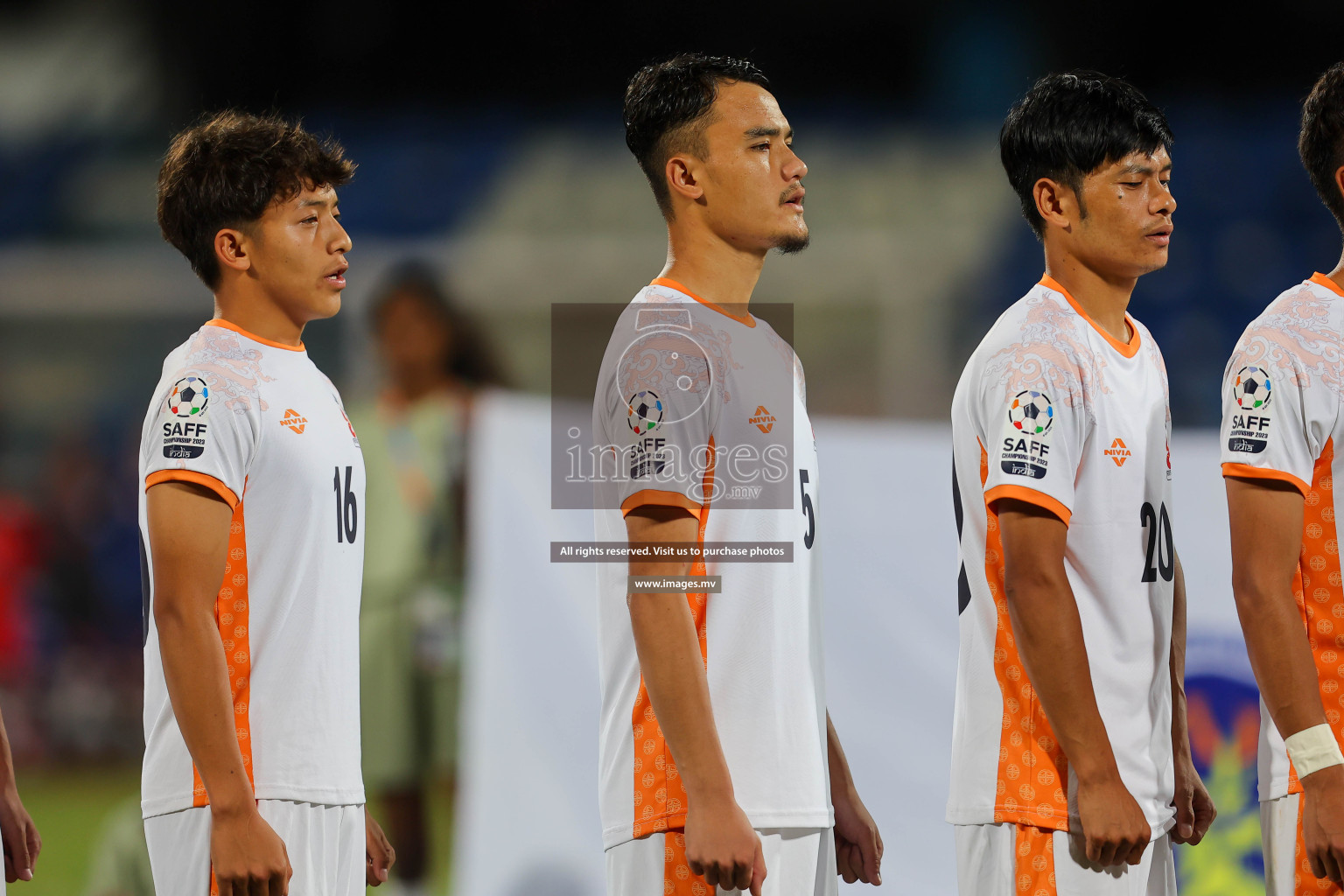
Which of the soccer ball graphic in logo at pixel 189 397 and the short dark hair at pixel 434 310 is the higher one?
the short dark hair at pixel 434 310

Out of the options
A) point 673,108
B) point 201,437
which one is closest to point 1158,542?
point 673,108

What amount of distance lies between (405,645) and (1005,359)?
10.1ft

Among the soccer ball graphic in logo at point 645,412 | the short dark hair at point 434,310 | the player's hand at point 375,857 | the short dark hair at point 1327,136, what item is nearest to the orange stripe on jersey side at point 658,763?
the soccer ball graphic in logo at point 645,412

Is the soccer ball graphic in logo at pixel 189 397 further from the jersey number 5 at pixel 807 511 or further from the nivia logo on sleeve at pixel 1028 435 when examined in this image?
the nivia logo on sleeve at pixel 1028 435

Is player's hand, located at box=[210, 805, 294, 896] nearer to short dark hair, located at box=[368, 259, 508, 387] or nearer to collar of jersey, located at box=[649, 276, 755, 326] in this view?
collar of jersey, located at box=[649, 276, 755, 326]

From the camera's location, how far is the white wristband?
2.26 metres

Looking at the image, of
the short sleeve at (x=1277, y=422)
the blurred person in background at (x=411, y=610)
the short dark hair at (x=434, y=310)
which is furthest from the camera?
the short dark hair at (x=434, y=310)

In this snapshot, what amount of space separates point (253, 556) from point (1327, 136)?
6.85 feet

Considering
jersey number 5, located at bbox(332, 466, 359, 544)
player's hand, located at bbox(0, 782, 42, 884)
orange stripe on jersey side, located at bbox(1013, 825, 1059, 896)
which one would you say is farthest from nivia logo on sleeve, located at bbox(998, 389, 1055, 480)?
player's hand, located at bbox(0, 782, 42, 884)

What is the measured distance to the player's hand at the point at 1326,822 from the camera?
7.38 feet

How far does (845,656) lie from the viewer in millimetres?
3889

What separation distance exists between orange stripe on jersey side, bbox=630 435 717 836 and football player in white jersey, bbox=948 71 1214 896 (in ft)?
1.55

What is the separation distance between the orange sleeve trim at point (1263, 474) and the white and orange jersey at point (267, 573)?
5.12 feet

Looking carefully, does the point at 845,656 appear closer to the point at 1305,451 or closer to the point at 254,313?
the point at 1305,451
